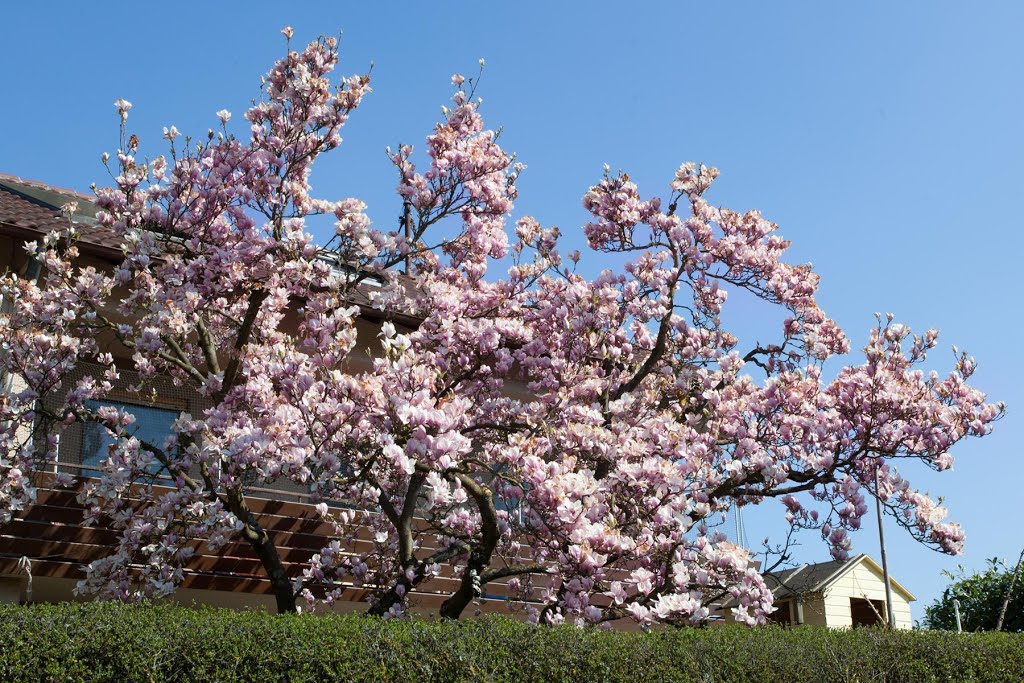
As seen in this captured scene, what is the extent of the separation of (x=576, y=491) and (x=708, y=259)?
4887mm

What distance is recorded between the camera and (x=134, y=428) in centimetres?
1341

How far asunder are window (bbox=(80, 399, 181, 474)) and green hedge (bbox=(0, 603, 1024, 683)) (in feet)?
19.0

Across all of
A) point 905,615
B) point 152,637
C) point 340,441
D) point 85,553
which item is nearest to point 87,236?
point 85,553

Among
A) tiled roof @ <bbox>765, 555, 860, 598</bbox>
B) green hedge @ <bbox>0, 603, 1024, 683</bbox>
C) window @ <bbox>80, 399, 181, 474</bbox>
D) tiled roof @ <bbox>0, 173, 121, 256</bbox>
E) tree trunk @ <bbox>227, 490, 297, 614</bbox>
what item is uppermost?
tiled roof @ <bbox>0, 173, 121, 256</bbox>

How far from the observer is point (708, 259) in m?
12.4

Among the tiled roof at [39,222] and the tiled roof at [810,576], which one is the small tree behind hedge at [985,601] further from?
the tiled roof at [39,222]

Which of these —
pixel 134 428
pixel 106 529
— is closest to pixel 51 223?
pixel 134 428

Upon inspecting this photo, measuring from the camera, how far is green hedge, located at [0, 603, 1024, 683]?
7.12 metres

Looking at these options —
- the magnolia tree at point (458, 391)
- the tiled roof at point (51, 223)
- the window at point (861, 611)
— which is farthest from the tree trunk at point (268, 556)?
the window at point (861, 611)

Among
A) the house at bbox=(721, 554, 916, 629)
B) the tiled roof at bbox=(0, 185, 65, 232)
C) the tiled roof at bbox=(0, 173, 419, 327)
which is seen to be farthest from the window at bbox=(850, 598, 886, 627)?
the tiled roof at bbox=(0, 185, 65, 232)

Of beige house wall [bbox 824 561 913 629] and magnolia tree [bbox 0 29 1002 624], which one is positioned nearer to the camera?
magnolia tree [bbox 0 29 1002 624]

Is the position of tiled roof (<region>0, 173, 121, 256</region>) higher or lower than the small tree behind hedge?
higher

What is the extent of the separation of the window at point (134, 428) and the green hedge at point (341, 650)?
19.0ft

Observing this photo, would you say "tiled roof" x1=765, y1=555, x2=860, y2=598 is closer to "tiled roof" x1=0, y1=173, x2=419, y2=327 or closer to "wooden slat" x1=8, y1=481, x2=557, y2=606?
"wooden slat" x1=8, y1=481, x2=557, y2=606
